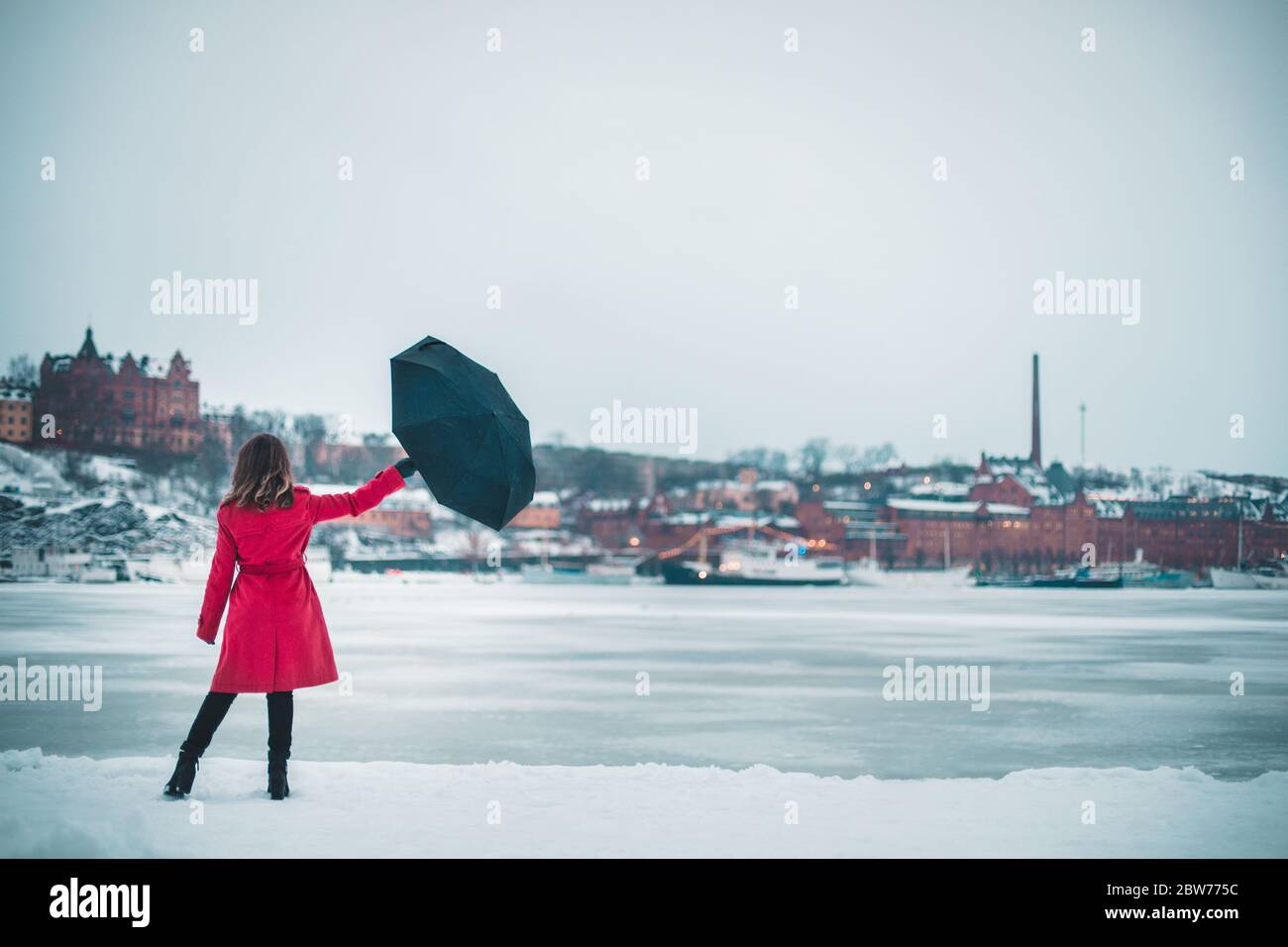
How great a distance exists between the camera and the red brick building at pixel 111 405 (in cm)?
9188

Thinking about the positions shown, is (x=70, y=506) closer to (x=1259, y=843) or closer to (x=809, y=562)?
(x=809, y=562)

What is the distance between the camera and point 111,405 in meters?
92.7

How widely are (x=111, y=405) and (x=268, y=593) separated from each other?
96.2 metres

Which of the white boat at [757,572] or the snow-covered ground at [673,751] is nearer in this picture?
the snow-covered ground at [673,751]

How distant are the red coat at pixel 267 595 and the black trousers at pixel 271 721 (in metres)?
0.07

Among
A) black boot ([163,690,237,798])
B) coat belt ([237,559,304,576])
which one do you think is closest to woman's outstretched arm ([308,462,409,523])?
coat belt ([237,559,304,576])

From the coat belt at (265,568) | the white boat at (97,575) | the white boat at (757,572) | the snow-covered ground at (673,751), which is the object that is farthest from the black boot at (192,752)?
the white boat at (757,572)

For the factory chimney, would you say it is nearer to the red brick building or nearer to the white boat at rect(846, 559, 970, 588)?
the white boat at rect(846, 559, 970, 588)

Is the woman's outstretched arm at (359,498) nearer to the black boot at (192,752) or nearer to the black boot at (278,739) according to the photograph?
the black boot at (278,739)

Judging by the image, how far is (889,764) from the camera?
8297mm

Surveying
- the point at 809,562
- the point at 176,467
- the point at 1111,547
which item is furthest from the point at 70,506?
the point at 1111,547

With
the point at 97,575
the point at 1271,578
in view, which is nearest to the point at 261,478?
the point at 1271,578

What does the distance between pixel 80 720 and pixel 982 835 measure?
7.87 metres

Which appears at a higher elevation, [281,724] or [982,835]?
[281,724]
